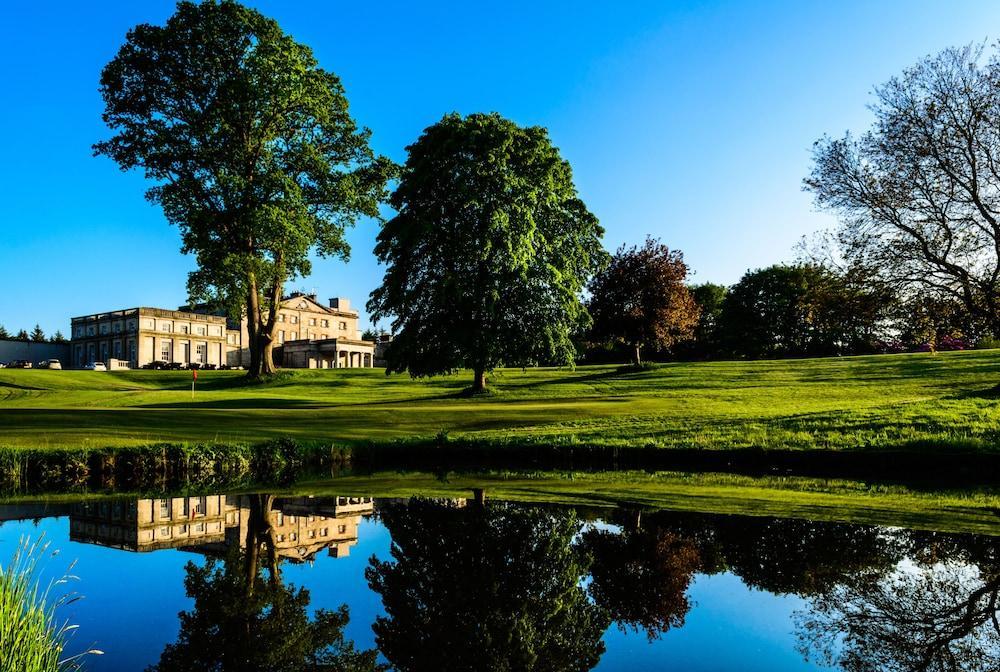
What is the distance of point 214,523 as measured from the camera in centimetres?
1138

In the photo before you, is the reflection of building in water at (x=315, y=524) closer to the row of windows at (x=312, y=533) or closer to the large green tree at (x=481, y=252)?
the row of windows at (x=312, y=533)

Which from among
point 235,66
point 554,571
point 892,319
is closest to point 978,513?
point 554,571

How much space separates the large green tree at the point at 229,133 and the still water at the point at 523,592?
2643 centimetres

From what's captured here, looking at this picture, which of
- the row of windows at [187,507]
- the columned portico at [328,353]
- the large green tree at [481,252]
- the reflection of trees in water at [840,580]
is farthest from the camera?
the columned portico at [328,353]

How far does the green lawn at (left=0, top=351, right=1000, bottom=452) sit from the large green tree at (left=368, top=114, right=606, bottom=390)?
311 centimetres

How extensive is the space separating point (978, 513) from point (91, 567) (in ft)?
45.4

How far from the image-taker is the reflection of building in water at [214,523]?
9.98 m

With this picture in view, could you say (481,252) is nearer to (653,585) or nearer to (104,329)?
(653,585)

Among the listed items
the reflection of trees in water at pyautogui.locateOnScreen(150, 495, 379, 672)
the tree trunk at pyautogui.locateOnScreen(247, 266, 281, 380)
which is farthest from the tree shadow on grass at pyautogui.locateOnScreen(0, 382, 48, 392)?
the reflection of trees in water at pyautogui.locateOnScreen(150, 495, 379, 672)

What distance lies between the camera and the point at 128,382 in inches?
2105

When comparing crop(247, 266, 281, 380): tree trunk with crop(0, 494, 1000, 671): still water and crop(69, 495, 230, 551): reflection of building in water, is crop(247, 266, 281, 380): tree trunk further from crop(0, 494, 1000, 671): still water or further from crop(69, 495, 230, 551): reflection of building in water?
crop(0, 494, 1000, 671): still water

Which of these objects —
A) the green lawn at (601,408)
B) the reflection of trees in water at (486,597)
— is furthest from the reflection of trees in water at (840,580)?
the green lawn at (601,408)

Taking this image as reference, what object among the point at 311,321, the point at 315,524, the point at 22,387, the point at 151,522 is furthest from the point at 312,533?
the point at 311,321

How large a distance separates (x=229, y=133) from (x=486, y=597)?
3553cm
